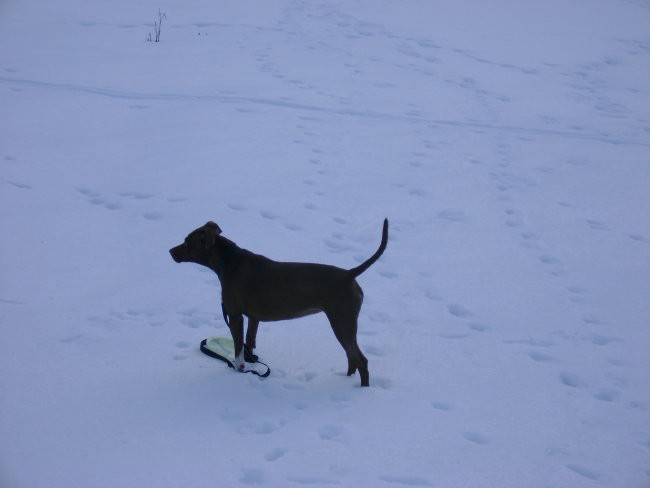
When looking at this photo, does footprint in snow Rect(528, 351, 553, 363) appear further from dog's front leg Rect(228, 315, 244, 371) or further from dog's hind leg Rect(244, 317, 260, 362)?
dog's front leg Rect(228, 315, 244, 371)

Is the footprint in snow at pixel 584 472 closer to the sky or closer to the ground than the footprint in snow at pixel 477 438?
closer to the sky

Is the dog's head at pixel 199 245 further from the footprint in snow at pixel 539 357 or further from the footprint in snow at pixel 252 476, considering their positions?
the footprint in snow at pixel 539 357

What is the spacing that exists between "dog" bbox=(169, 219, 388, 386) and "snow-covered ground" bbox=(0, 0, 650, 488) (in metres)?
0.38

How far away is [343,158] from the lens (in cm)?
787

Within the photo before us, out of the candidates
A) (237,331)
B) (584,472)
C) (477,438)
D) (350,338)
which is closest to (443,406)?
(477,438)

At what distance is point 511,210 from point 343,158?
2.12m

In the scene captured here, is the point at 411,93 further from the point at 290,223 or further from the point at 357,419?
the point at 357,419

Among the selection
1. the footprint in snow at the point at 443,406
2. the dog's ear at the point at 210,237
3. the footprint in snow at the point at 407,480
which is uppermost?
the dog's ear at the point at 210,237

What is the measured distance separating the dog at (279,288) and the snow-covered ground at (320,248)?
38cm

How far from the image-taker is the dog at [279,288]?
3756 millimetres

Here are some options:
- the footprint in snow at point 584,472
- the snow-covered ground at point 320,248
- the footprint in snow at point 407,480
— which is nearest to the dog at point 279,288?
the snow-covered ground at point 320,248

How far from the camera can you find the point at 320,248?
585 cm

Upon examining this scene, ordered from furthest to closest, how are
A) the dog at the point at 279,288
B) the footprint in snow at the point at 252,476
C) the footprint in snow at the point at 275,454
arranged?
the dog at the point at 279,288 < the footprint in snow at the point at 275,454 < the footprint in snow at the point at 252,476

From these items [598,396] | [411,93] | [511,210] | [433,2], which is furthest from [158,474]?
[433,2]
